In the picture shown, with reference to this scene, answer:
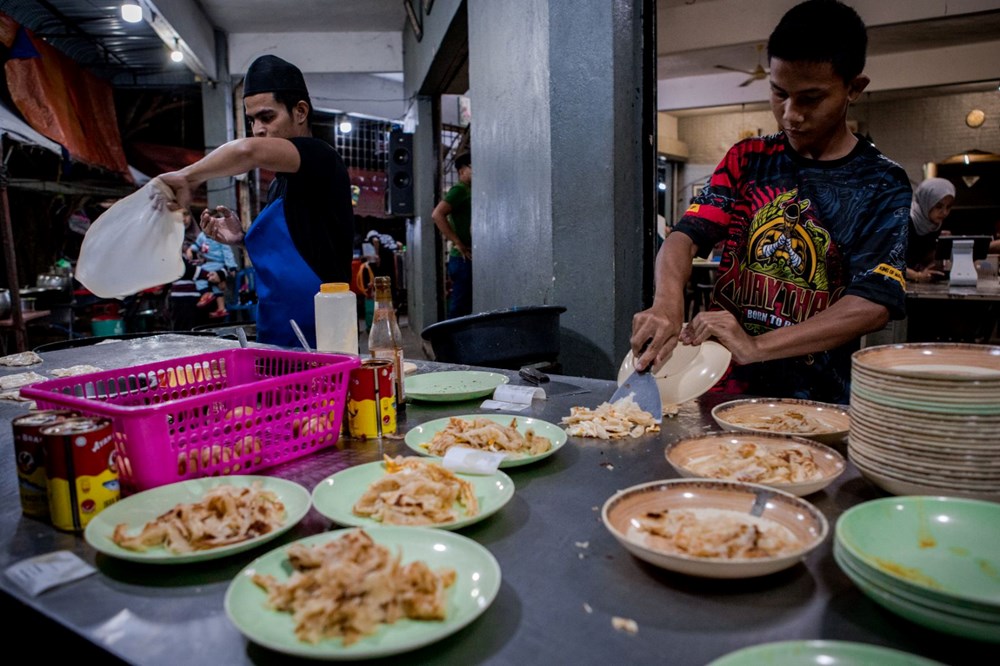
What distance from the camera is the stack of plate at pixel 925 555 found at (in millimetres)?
724

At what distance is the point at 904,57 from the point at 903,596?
1269cm

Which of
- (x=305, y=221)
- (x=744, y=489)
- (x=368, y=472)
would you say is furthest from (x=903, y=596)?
(x=305, y=221)

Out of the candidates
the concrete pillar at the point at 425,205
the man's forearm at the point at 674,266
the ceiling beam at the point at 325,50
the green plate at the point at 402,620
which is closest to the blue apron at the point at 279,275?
the man's forearm at the point at 674,266

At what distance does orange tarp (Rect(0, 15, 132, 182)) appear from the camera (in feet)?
22.9

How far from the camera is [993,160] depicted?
12.5m

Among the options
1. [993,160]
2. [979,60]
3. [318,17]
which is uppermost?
[318,17]

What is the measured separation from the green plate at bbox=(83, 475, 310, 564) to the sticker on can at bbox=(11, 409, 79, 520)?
150 millimetres

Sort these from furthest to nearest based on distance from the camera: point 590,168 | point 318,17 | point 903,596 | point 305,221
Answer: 1. point 318,17
2. point 590,168
3. point 305,221
4. point 903,596

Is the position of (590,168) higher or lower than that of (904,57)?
lower

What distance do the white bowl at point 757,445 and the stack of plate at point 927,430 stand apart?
3.5 inches

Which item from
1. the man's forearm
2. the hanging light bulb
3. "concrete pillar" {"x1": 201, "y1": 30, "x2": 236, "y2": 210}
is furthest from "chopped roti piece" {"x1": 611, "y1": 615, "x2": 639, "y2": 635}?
"concrete pillar" {"x1": 201, "y1": 30, "x2": 236, "y2": 210}

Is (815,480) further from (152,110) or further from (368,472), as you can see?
(152,110)

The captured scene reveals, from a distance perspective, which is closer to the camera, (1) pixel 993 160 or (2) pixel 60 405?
(2) pixel 60 405

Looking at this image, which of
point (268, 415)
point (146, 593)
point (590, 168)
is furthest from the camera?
point (590, 168)
